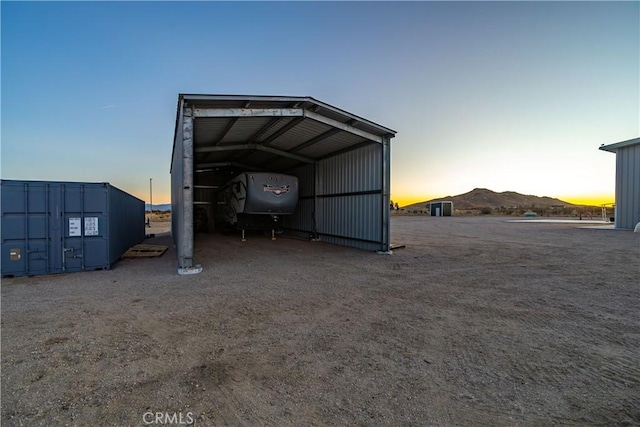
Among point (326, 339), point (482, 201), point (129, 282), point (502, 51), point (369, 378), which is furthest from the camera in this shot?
point (482, 201)

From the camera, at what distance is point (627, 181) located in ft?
63.5

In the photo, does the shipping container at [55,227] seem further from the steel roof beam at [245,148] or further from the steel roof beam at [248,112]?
the steel roof beam at [245,148]

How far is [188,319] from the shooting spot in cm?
493

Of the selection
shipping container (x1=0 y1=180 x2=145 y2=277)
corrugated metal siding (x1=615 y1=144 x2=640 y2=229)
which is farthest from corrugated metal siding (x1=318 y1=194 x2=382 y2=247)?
corrugated metal siding (x1=615 y1=144 x2=640 y2=229)

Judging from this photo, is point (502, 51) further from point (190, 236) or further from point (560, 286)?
point (190, 236)

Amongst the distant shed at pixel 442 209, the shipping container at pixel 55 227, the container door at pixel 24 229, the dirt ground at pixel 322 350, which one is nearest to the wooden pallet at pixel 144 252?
the shipping container at pixel 55 227

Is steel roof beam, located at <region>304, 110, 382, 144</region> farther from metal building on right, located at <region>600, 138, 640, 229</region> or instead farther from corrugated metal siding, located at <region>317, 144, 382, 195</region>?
metal building on right, located at <region>600, 138, 640, 229</region>

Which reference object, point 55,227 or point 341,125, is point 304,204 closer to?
point 341,125

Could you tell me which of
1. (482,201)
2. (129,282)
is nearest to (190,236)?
(129,282)

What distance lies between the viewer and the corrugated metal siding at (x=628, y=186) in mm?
18861

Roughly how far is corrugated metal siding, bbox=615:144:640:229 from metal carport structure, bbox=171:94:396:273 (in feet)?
58.0

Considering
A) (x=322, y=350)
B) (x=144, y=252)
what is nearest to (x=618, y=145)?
(x=322, y=350)

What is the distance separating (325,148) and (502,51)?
9009 millimetres

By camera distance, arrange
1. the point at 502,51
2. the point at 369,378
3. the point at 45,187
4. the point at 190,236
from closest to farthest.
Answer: the point at 369,378 → the point at 45,187 → the point at 190,236 → the point at 502,51
